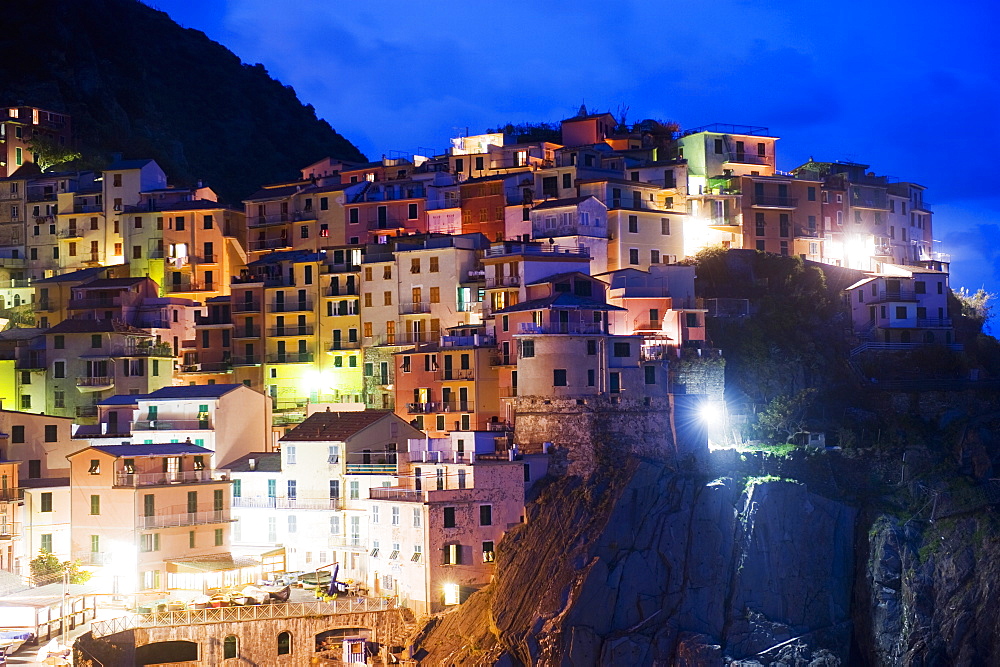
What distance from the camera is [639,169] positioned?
295 ft

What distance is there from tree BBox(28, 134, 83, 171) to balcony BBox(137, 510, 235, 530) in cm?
4723

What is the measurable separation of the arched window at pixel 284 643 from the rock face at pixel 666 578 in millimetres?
5779

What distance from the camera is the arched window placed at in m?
61.2

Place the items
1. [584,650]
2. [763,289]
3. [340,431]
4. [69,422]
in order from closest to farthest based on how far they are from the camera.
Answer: [584,650] → [340,431] → [69,422] → [763,289]

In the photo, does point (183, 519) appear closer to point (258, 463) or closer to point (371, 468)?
point (258, 463)

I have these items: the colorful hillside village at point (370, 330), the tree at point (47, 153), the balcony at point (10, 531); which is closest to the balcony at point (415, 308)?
the colorful hillside village at point (370, 330)

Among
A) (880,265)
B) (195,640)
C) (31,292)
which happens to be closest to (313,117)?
(31,292)

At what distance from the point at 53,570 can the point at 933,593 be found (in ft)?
134

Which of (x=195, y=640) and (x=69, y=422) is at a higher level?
(x=69, y=422)

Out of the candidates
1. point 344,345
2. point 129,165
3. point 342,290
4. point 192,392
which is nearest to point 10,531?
point 192,392

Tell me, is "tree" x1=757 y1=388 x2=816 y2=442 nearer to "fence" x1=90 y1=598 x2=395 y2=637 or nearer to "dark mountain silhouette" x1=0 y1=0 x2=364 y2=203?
"fence" x1=90 y1=598 x2=395 y2=637

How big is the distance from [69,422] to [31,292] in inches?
904

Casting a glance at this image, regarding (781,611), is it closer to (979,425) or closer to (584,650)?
(584,650)

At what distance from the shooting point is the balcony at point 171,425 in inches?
2854
